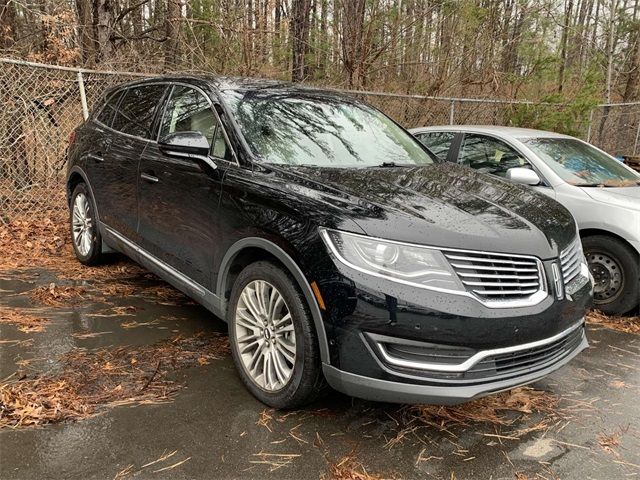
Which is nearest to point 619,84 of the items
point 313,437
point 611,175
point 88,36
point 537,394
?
point 611,175

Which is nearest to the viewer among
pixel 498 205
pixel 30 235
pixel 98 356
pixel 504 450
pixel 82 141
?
pixel 504 450

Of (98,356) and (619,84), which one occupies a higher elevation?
(619,84)

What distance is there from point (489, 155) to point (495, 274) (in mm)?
3405

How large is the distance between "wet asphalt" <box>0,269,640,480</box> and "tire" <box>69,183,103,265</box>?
1.77 meters

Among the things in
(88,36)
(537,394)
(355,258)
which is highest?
(88,36)

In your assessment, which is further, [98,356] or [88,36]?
[88,36]

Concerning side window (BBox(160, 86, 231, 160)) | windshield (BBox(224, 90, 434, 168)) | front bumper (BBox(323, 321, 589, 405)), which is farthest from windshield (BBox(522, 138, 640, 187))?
side window (BBox(160, 86, 231, 160))

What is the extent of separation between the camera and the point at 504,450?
259 cm

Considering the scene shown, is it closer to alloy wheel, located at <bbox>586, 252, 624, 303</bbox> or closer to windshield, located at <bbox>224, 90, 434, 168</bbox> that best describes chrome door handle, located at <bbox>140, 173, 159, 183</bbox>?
windshield, located at <bbox>224, 90, 434, 168</bbox>

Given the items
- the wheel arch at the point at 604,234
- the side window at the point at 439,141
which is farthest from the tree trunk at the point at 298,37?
the wheel arch at the point at 604,234

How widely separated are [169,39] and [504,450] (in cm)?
887

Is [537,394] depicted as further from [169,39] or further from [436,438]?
[169,39]

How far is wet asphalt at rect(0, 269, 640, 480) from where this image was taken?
93.3 inches

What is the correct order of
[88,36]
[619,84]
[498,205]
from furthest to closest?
[619,84]
[88,36]
[498,205]
